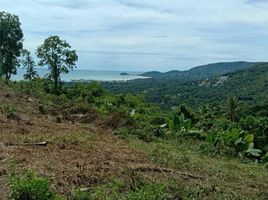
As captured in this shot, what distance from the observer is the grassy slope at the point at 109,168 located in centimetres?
736

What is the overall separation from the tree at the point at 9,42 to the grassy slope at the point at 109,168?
84.0ft

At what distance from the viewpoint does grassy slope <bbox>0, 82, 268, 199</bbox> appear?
736cm

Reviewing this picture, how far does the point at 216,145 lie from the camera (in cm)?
1600

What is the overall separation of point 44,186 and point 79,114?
1332 cm

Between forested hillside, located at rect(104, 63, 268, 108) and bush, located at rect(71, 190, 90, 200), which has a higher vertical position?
bush, located at rect(71, 190, 90, 200)

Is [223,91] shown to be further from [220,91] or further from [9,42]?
[9,42]

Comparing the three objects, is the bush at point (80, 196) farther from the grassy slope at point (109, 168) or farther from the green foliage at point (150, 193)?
the green foliage at point (150, 193)

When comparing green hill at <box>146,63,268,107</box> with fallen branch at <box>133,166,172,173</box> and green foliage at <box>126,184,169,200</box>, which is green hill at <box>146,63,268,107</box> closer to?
fallen branch at <box>133,166,172,173</box>

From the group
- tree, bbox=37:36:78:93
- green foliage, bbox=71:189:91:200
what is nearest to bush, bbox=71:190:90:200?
green foliage, bbox=71:189:91:200

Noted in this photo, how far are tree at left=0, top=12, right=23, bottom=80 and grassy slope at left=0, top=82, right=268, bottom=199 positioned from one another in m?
25.6

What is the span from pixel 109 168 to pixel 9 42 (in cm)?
3090

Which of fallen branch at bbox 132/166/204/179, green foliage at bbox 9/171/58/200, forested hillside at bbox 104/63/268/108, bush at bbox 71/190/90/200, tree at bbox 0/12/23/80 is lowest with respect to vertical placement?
forested hillside at bbox 104/63/268/108

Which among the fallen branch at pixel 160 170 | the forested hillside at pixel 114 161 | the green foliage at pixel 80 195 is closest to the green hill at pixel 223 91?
the forested hillside at pixel 114 161

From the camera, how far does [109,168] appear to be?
8258 mm
